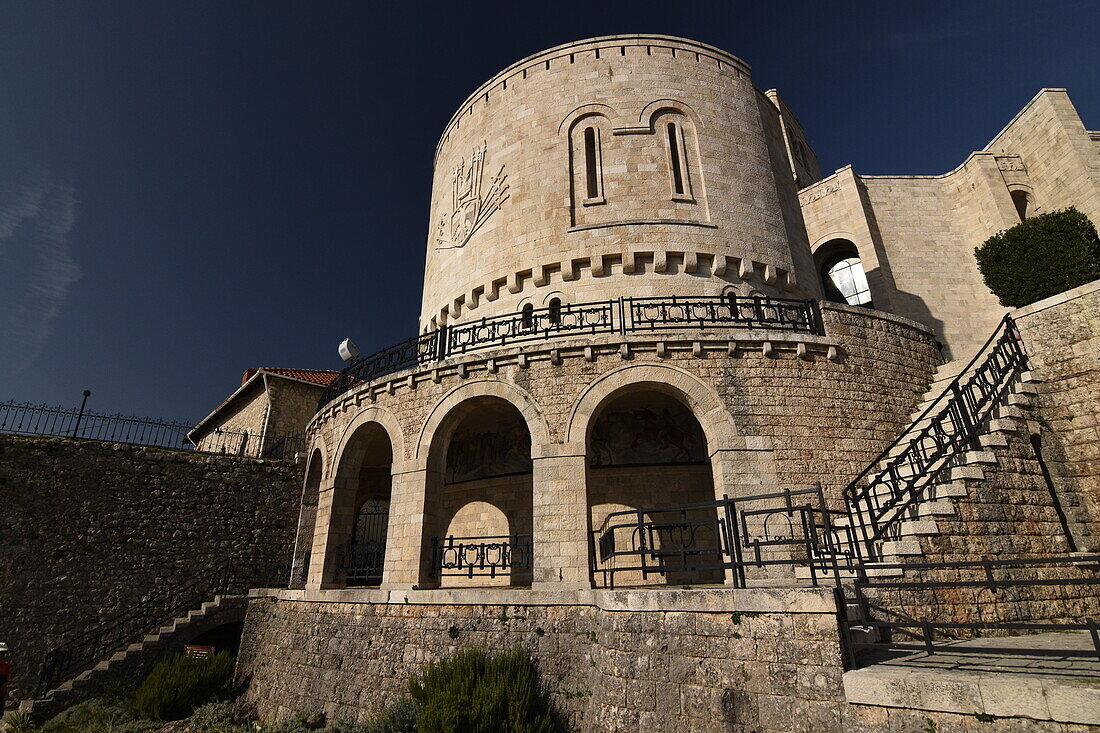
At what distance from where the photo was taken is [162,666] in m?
11.3

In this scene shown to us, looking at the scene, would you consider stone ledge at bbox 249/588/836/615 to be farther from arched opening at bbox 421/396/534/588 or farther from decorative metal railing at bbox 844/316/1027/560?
arched opening at bbox 421/396/534/588

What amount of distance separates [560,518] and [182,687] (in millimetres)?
8670

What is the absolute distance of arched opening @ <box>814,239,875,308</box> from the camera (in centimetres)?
1947

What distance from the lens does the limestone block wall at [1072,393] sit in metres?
8.67

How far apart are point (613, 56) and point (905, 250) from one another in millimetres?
12120

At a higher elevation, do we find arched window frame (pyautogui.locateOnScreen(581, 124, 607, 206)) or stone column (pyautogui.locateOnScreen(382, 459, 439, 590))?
arched window frame (pyautogui.locateOnScreen(581, 124, 607, 206))

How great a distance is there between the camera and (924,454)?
26.9 feet

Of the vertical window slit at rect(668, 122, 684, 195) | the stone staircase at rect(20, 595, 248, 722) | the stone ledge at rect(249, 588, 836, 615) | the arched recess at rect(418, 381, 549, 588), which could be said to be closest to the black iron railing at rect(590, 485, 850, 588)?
the stone ledge at rect(249, 588, 836, 615)

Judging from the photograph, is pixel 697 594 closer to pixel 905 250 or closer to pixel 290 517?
pixel 290 517

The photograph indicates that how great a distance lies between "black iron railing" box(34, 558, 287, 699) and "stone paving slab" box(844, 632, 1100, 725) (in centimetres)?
1539

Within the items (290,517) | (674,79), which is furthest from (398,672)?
(674,79)

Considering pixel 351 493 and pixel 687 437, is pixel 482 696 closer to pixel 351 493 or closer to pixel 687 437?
pixel 687 437

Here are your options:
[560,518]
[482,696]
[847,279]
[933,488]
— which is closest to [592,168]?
[560,518]

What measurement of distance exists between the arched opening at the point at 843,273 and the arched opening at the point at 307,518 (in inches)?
736
